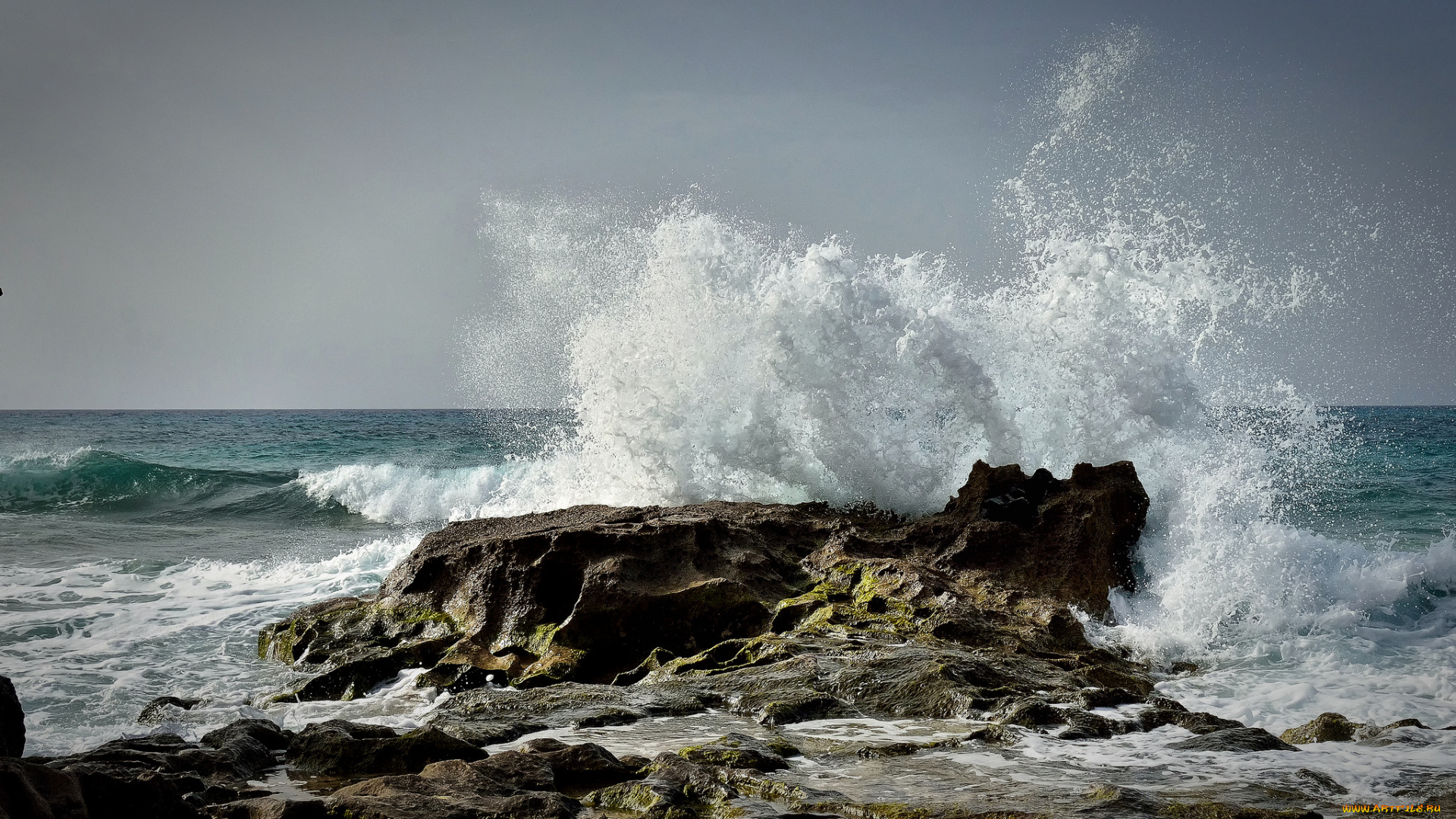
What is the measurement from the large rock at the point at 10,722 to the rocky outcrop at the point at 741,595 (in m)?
1.94

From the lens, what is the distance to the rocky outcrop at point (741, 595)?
5598 millimetres

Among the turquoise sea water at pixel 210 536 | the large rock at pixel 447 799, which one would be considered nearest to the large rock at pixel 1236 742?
the large rock at pixel 447 799

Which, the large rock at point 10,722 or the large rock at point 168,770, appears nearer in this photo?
the large rock at point 168,770

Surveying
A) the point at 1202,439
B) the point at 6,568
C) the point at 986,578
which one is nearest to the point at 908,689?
the point at 986,578

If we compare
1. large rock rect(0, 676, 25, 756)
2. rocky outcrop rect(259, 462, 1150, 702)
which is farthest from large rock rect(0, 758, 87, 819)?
rocky outcrop rect(259, 462, 1150, 702)

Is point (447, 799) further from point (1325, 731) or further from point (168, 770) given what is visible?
point (1325, 731)

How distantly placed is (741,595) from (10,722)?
3.76 metres

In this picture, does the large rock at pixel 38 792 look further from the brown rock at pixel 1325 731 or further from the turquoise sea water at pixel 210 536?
the brown rock at pixel 1325 731

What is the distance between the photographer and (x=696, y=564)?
6.45 metres

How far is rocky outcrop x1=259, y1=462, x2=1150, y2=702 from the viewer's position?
560 cm

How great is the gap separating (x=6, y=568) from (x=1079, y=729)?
11.5 metres

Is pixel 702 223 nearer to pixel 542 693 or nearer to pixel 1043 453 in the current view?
pixel 1043 453

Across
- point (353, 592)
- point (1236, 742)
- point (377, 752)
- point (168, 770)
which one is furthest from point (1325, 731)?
point (353, 592)

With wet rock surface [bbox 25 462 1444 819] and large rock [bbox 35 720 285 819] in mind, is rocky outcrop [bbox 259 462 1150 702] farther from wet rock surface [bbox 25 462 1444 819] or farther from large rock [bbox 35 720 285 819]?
large rock [bbox 35 720 285 819]
